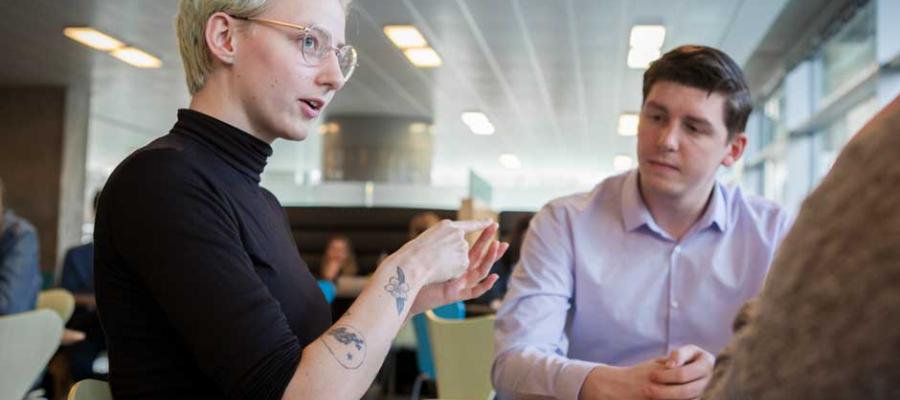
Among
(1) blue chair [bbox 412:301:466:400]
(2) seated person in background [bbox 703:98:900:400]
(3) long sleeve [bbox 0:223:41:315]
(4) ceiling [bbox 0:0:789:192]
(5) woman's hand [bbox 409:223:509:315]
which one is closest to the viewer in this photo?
(2) seated person in background [bbox 703:98:900:400]

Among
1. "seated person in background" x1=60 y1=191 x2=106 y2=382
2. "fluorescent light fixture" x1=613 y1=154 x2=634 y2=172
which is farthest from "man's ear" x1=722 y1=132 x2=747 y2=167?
"fluorescent light fixture" x1=613 y1=154 x2=634 y2=172

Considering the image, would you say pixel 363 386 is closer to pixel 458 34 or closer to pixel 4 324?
pixel 4 324

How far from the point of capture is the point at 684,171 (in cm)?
174

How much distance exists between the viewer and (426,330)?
445cm

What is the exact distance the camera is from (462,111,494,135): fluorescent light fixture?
39.7 feet

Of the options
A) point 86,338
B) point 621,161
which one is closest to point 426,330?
point 86,338

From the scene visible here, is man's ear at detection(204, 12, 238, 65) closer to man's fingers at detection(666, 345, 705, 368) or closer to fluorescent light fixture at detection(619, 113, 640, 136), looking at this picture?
man's fingers at detection(666, 345, 705, 368)

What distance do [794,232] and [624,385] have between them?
938mm

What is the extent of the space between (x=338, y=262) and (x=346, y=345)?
7131 millimetres

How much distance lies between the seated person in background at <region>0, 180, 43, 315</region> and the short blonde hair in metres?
3.13

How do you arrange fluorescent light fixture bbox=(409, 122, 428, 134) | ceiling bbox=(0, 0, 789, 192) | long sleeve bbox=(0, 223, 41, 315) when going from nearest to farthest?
long sleeve bbox=(0, 223, 41, 315)
ceiling bbox=(0, 0, 789, 192)
fluorescent light fixture bbox=(409, 122, 428, 134)

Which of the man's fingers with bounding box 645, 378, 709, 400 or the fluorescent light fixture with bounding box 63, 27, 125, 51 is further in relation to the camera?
the fluorescent light fixture with bounding box 63, 27, 125, 51

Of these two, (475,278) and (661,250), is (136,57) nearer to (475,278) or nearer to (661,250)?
(661,250)

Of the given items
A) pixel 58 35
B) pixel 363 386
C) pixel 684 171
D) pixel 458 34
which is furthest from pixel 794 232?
pixel 58 35
